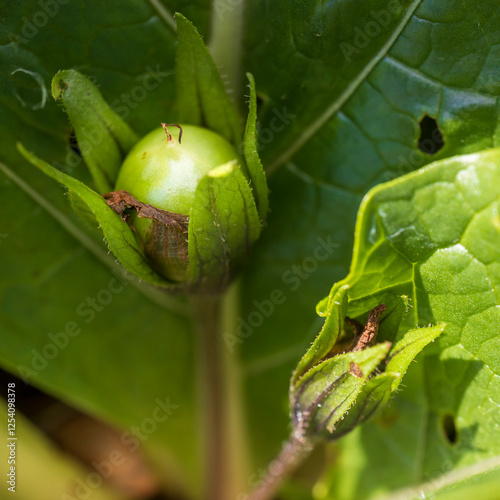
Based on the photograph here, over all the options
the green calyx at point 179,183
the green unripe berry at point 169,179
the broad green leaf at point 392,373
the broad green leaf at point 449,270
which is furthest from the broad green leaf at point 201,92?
the broad green leaf at point 392,373

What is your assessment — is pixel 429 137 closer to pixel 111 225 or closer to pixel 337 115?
pixel 337 115

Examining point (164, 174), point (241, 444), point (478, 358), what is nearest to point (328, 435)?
point (478, 358)

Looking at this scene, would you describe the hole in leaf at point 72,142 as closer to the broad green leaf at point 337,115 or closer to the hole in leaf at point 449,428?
the broad green leaf at point 337,115

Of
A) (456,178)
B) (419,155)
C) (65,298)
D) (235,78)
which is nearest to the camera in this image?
(456,178)

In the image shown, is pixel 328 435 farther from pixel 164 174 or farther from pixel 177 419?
pixel 177 419

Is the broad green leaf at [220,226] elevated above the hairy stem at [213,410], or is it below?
above

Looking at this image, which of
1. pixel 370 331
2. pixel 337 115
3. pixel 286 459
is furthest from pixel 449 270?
pixel 286 459

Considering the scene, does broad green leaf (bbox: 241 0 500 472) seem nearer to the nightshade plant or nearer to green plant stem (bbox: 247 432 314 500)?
the nightshade plant

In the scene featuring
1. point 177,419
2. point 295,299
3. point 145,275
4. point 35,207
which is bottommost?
point 177,419
